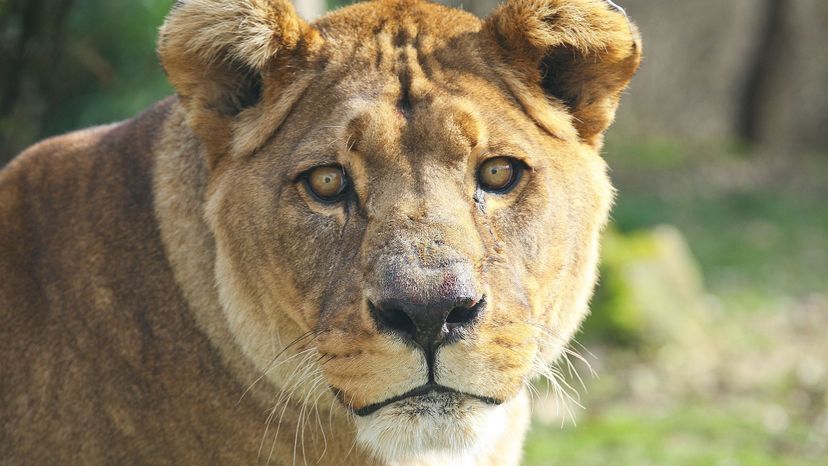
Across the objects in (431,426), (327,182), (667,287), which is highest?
(327,182)

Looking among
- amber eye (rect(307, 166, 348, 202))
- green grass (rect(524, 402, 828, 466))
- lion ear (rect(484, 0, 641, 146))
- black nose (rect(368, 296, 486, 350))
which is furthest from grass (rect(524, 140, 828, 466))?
black nose (rect(368, 296, 486, 350))

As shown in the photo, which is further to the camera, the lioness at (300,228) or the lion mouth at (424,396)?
the lioness at (300,228)

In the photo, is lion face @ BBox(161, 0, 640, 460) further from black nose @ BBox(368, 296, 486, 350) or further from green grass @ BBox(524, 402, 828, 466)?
green grass @ BBox(524, 402, 828, 466)

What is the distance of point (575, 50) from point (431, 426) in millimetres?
1401

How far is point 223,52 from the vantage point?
151 inches

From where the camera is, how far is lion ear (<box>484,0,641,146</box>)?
12.4 feet

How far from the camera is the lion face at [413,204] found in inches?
130

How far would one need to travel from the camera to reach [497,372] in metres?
3.39

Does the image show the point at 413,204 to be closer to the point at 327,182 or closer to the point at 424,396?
the point at 327,182

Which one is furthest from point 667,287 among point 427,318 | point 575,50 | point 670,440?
point 427,318

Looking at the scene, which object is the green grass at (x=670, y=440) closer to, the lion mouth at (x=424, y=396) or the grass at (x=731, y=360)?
the grass at (x=731, y=360)

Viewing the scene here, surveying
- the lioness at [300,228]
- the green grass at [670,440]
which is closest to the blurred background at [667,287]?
the green grass at [670,440]

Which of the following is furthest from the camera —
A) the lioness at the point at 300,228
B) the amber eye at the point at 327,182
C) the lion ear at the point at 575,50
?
the lion ear at the point at 575,50

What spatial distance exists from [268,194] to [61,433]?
106cm
